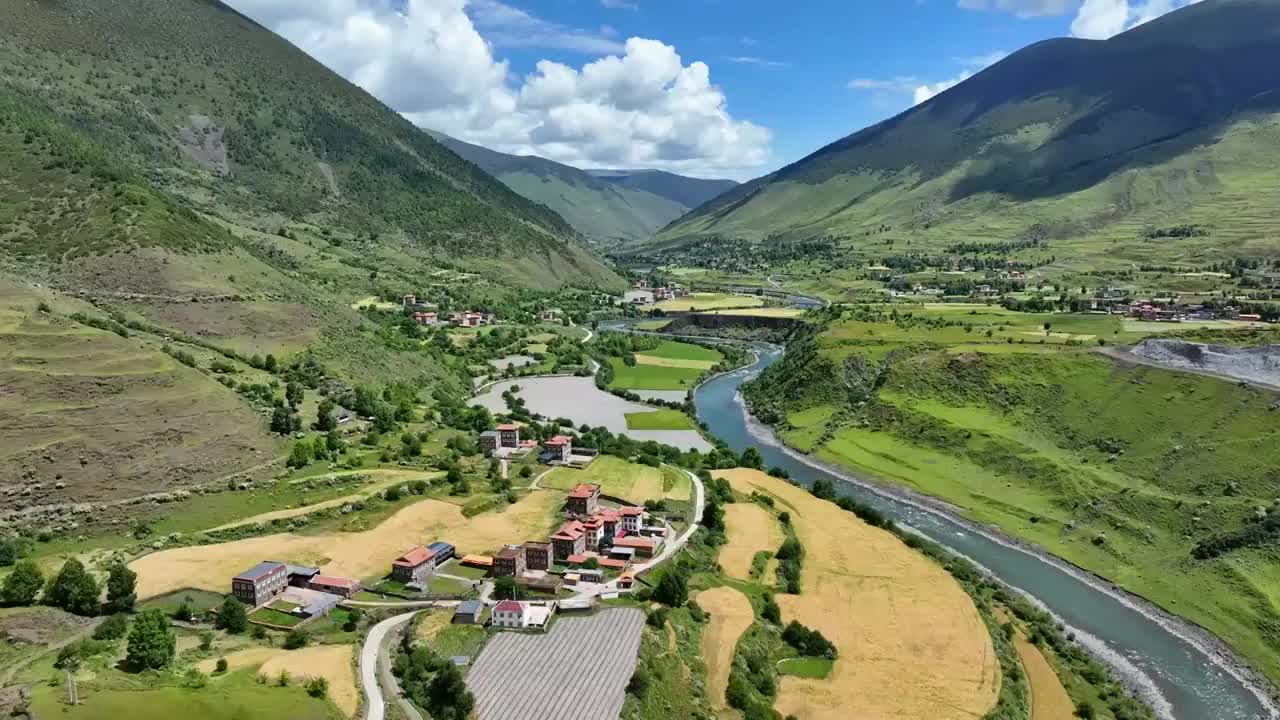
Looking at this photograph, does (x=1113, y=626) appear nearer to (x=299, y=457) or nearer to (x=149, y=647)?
(x=149, y=647)

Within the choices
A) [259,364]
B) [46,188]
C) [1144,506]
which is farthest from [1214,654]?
[46,188]

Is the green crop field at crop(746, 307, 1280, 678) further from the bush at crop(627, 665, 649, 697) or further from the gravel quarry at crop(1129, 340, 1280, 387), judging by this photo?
the bush at crop(627, 665, 649, 697)

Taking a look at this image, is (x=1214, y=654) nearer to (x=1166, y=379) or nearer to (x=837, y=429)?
(x=1166, y=379)

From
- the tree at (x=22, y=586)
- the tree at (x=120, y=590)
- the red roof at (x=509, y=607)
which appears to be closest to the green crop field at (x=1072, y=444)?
the red roof at (x=509, y=607)

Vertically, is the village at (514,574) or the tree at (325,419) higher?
the tree at (325,419)

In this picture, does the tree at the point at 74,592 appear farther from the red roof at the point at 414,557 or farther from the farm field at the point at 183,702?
the red roof at the point at 414,557

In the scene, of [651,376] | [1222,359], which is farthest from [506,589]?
[651,376]

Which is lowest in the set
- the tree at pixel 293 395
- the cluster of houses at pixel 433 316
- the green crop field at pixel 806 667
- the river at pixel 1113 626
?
the river at pixel 1113 626
